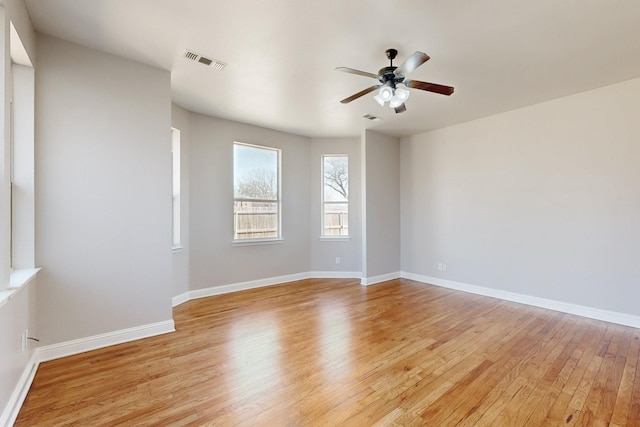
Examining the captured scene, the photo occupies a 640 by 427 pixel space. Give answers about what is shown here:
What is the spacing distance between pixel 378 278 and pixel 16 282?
473 centimetres

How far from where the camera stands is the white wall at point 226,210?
451 centimetres

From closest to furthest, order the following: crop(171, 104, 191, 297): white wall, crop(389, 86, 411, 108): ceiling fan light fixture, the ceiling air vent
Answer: crop(389, 86, 411, 108): ceiling fan light fixture → the ceiling air vent → crop(171, 104, 191, 297): white wall

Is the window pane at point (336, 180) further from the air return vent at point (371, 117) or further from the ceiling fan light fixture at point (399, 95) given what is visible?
the ceiling fan light fixture at point (399, 95)

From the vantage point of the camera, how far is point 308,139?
5820 millimetres

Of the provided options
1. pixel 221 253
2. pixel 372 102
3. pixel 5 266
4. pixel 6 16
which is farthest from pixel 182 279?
pixel 372 102

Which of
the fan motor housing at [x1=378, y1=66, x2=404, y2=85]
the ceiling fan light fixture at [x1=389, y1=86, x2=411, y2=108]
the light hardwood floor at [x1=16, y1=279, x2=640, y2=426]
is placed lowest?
the light hardwood floor at [x1=16, y1=279, x2=640, y2=426]

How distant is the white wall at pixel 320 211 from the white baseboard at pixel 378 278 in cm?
52

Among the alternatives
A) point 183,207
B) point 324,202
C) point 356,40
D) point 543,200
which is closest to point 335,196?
Answer: point 324,202

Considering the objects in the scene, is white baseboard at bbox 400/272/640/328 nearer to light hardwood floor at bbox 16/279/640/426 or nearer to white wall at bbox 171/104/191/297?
light hardwood floor at bbox 16/279/640/426

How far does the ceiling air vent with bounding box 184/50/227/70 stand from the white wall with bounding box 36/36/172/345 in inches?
17.8

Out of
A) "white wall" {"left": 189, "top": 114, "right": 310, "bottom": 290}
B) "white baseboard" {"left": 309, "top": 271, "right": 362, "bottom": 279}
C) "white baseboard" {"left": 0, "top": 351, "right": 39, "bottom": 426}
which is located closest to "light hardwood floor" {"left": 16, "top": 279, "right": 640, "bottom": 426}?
"white baseboard" {"left": 0, "top": 351, "right": 39, "bottom": 426}

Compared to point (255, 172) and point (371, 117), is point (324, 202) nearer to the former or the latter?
point (255, 172)

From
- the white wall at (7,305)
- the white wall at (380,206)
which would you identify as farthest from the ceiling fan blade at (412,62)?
the white wall at (380,206)

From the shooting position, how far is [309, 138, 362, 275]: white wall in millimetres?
5840
